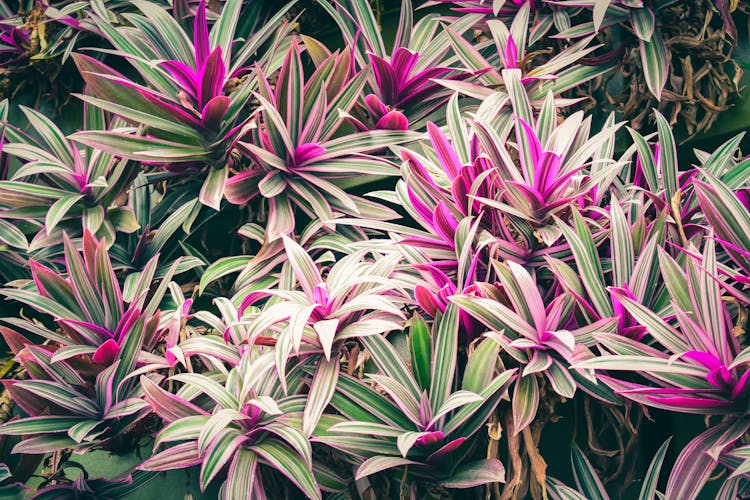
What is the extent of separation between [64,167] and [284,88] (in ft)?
1.93

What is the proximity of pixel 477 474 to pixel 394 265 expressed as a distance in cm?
40

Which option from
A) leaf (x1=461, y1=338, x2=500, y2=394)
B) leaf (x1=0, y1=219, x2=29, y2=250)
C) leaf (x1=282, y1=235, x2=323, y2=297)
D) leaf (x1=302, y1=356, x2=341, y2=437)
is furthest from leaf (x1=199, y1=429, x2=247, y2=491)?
leaf (x1=0, y1=219, x2=29, y2=250)

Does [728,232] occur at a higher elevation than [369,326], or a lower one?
higher

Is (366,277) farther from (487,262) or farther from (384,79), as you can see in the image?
(384,79)

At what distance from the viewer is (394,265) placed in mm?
1280

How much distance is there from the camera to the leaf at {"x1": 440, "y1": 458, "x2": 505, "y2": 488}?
1105 millimetres

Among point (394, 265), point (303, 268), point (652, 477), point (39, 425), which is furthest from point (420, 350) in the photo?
point (39, 425)

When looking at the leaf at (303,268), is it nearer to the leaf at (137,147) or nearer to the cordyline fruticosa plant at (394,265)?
the cordyline fruticosa plant at (394,265)

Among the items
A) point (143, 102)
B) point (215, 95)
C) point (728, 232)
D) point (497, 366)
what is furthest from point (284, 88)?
point (728, 232)

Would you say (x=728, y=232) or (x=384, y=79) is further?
(x=384, y=79)

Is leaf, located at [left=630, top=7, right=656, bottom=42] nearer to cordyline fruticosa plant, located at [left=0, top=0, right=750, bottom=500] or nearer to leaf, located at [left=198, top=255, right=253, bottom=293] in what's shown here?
cordyline fruticosa plant, located at [left=0, top=0, right=750, bottom=500]

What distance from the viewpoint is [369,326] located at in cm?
121

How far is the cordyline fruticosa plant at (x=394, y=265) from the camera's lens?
1.13m

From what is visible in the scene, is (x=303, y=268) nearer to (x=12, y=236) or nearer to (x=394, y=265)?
(x=394, y=265)
